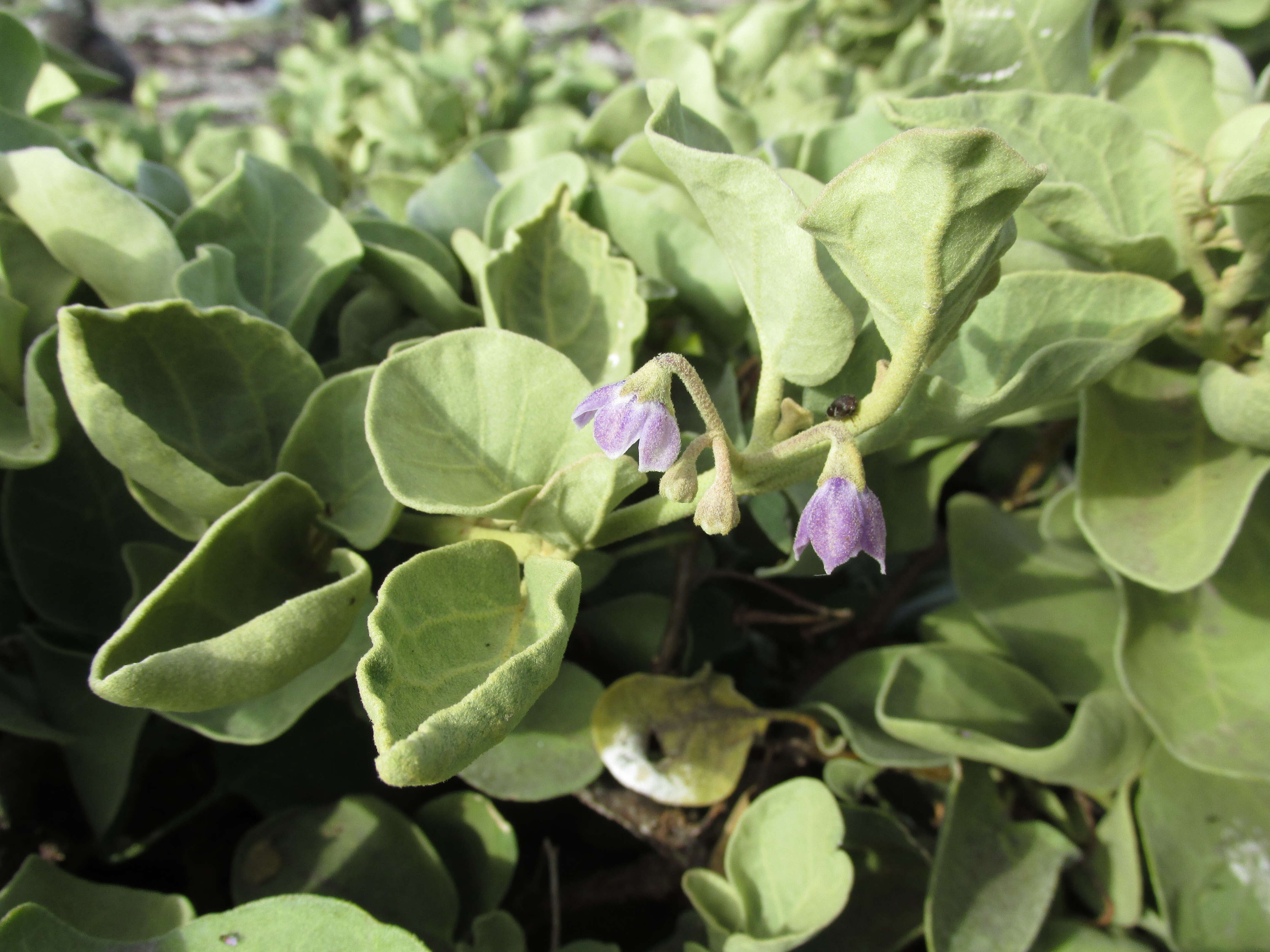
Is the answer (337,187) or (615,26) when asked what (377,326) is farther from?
(615,26)

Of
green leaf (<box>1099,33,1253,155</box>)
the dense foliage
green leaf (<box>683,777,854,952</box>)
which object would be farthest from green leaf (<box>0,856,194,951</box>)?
green leaf (<box>1099,33,1253,155</box>)

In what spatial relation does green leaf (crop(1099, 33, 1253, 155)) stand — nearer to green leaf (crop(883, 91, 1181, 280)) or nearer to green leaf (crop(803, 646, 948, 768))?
green leaf (crop(883, 91, 1181, 280))

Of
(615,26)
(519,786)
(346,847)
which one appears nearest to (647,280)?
(519,786)

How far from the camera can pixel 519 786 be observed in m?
0.86

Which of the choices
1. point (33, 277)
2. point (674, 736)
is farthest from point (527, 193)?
point (674, 736)

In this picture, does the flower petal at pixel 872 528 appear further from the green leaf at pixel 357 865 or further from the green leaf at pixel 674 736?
the green leaf at pixel 357 865

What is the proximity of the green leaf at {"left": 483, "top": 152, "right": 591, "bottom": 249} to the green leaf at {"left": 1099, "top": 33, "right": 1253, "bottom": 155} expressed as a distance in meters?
0.62

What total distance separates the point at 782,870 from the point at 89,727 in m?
0.69

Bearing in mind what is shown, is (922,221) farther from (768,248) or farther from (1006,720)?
(1006,720)

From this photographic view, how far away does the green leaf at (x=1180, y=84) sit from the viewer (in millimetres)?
1021

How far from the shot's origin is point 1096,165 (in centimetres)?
83

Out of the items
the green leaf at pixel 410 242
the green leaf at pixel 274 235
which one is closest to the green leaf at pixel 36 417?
the green leaf at pixel 274 235

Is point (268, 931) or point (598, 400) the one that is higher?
point (598, 400)

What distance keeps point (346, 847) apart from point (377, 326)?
547 millimetres
